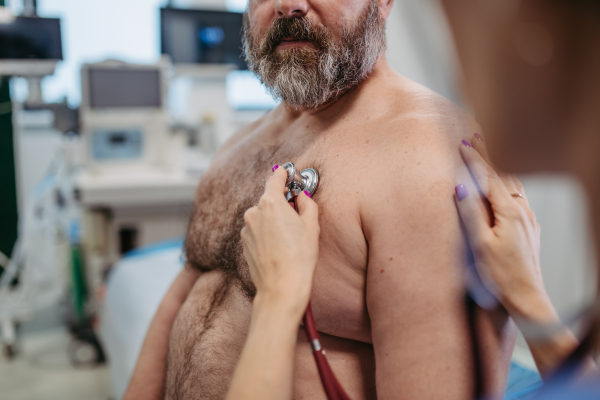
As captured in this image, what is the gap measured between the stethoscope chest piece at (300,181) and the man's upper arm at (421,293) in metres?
0.14

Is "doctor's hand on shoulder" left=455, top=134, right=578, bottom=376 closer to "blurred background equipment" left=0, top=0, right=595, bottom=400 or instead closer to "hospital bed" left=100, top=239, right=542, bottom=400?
"hospital bed" left=100, top=239, right=542, bottom=400

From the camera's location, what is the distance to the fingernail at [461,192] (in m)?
0.59

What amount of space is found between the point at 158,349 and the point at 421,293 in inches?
28.9

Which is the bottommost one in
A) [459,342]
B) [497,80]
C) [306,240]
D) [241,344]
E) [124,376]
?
[124,376]

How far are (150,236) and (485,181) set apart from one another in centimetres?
240

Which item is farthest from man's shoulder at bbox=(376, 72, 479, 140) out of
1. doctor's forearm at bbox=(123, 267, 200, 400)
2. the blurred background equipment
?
the blurred background equipment

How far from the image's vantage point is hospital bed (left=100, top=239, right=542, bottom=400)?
1.53 metres

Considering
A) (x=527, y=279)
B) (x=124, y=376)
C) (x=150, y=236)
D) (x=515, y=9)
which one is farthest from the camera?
(x=150, y=236)

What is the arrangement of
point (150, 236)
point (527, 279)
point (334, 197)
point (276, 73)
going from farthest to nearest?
point (150, 236)
point (276, 73)
point (334, 197)
point (527, 279)

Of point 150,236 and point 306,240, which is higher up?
point 306,240

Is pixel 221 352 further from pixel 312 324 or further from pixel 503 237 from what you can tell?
pixel 503 237

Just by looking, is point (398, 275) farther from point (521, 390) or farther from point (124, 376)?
point (124, 376)

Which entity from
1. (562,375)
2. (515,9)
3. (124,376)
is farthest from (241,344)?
(124,376)

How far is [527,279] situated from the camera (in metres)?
0.47
